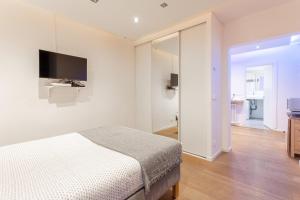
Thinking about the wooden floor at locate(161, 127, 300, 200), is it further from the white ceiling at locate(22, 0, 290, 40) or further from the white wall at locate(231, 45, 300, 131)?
the white ceiling at locate(22, 0, 290, 40)

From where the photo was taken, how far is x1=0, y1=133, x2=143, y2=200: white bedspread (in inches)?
35.3

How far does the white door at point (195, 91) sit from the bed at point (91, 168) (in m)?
1.28

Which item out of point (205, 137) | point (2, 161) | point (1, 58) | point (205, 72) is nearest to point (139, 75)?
point (205, 72)

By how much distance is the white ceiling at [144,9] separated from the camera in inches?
93.3

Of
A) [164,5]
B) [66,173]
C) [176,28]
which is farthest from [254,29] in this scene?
[66,173]

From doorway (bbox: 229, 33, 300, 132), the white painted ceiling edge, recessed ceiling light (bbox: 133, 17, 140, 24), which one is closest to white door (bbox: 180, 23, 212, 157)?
the white painted ceiling edge

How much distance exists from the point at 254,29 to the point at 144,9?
6.59 ft

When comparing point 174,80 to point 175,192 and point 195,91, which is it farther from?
point 175,192

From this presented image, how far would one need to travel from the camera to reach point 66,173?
1.07 meters

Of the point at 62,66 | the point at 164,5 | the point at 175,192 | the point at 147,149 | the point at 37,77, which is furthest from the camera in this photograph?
the point at 62,66

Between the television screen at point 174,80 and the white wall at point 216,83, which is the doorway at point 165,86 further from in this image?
the white wall at point 216,83

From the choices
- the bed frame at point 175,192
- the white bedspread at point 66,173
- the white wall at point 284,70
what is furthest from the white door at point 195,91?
the white wall at point 284,70

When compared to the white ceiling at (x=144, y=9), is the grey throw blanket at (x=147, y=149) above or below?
below

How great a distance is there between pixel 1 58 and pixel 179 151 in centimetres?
281
